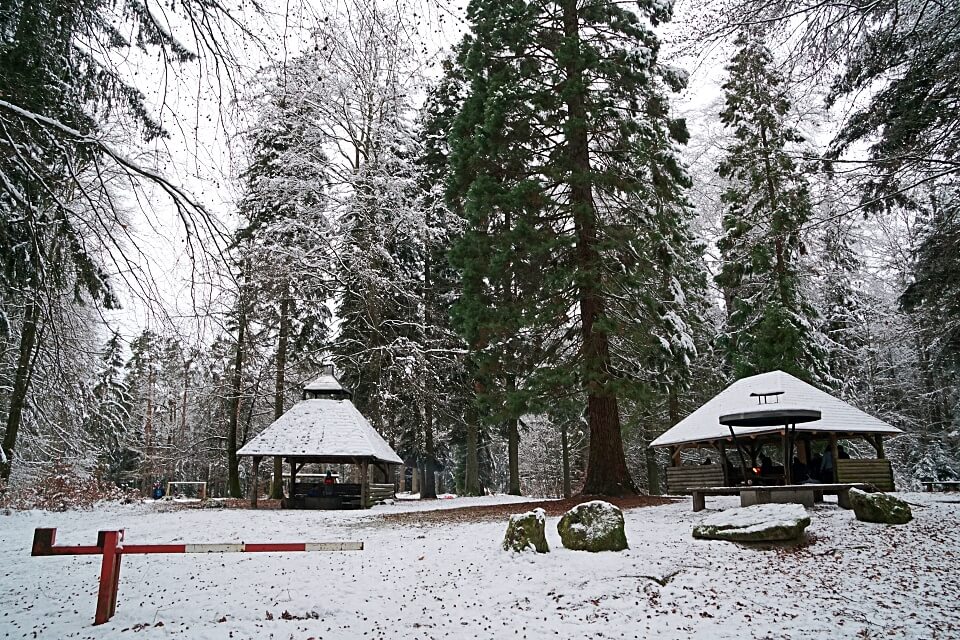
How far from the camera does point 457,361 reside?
2598 cm

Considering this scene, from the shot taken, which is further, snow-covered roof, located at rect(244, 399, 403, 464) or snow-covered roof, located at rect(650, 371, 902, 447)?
snow-covered roof, located at rect(244, 399, 403, 464)

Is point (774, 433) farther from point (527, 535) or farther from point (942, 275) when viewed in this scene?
point (527, 535)

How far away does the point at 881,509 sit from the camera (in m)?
10.5

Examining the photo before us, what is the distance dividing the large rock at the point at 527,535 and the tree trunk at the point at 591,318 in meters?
6.11

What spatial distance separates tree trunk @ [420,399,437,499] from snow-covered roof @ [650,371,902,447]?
1129 centimetres

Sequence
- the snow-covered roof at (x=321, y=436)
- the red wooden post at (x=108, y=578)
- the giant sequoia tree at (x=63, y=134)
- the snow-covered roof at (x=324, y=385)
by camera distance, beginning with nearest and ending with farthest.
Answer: the giant sequoia tree at (x=63, y=134)
the red wooden post at (x=108, y=578)
the snow-covered roof at (x=321, y=436)
the snow-covered roof at (x=324, y=385)

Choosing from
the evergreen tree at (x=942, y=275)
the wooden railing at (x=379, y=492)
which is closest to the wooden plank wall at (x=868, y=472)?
the evergreen tree at (x=942, y=275)

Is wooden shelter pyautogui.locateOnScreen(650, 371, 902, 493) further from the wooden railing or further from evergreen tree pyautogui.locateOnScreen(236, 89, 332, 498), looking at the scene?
evergreen tree pyautogui.locateOnScreen(236, 89, 332, 498)

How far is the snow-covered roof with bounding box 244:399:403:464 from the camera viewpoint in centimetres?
2012

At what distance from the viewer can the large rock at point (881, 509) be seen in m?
10.4

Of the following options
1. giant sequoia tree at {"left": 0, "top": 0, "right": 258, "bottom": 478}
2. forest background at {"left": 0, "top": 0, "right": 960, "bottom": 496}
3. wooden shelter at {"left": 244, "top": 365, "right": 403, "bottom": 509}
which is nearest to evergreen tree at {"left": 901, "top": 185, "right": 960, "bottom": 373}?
forest background at {"left": 0, "top": 0, "right": 960, "bottom": 496}

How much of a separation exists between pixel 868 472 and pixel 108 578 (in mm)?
16369

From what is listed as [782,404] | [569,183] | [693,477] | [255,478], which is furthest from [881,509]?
[255,478]

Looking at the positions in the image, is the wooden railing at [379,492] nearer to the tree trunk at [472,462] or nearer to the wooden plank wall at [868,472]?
the tree trunk at [472,462]
